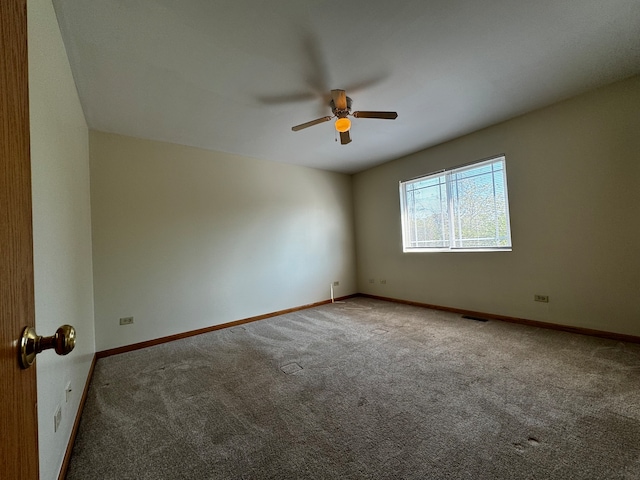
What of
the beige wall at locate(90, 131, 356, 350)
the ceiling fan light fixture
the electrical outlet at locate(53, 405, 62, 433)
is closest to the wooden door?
the electrical outlet at locate(53, 405, 62, 433)

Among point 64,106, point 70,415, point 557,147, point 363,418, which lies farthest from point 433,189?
point 70,415

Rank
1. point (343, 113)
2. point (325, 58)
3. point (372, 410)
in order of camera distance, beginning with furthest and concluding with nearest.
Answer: point (343, 113) → point (325, 58) → point (372, 410)

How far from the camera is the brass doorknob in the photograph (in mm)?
505

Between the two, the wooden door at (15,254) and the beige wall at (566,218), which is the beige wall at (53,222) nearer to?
the wooden door at (15,254)

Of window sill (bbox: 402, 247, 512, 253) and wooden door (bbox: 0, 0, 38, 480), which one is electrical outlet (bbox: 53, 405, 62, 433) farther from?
window sill (bbox: 402, 247, 512, 253)

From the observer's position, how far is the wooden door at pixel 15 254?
0.44m

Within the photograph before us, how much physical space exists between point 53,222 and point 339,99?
231 centimetres

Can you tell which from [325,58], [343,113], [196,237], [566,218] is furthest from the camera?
[196,237]

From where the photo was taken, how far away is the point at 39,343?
53cm

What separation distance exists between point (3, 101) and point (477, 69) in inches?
117

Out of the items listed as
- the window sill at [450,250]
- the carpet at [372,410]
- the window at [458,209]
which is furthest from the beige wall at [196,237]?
the window at [458,209]

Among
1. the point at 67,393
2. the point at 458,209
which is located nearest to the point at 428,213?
the point at 458,209

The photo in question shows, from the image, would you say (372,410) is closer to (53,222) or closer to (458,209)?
(53,222)

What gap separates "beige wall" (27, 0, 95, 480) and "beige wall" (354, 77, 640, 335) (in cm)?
429
